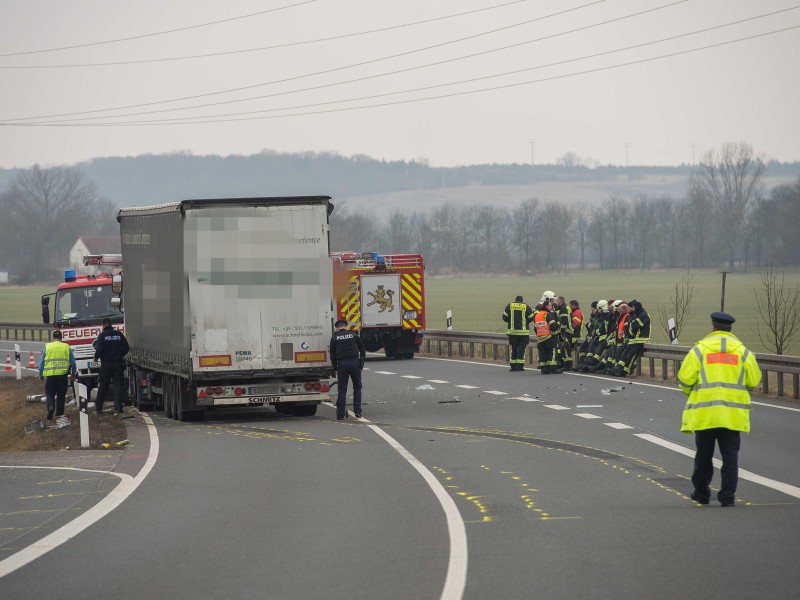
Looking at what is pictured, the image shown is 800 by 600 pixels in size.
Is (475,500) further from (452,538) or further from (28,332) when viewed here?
(28,332)

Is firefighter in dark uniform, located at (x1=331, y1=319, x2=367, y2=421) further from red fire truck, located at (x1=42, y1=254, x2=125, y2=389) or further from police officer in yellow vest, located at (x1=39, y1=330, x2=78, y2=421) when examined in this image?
red fire truck, located at (x1=42, y1=254, x2=125, y2=389)

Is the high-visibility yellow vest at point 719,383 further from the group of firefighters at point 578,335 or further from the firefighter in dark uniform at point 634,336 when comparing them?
the firefighter in dark uniform at point 634,336

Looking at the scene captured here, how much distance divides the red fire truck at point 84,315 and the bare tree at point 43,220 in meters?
140

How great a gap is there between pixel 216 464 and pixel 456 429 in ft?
15.0

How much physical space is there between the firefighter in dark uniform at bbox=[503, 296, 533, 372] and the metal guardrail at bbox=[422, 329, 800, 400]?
199cm

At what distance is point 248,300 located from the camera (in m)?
21.4

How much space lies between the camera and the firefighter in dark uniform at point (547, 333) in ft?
99.5

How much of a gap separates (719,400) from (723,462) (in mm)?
525

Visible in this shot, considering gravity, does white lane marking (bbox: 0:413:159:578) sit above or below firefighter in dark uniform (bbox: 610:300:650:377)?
below

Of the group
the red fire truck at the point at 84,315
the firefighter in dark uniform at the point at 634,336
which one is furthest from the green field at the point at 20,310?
the firefighter in dark uniform at the point at 634,336

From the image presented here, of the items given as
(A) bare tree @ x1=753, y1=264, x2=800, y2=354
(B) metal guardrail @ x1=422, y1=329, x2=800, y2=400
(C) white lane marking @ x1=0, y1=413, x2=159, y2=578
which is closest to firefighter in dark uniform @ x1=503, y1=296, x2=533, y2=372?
(B) metal guardrail @ x1=422, y1=329, x2=800, y2=400

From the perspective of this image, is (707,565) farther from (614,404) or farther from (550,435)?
(614,404)

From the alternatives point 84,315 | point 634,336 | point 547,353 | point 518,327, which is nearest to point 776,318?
point 634,336

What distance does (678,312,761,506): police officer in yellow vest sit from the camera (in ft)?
38.8
